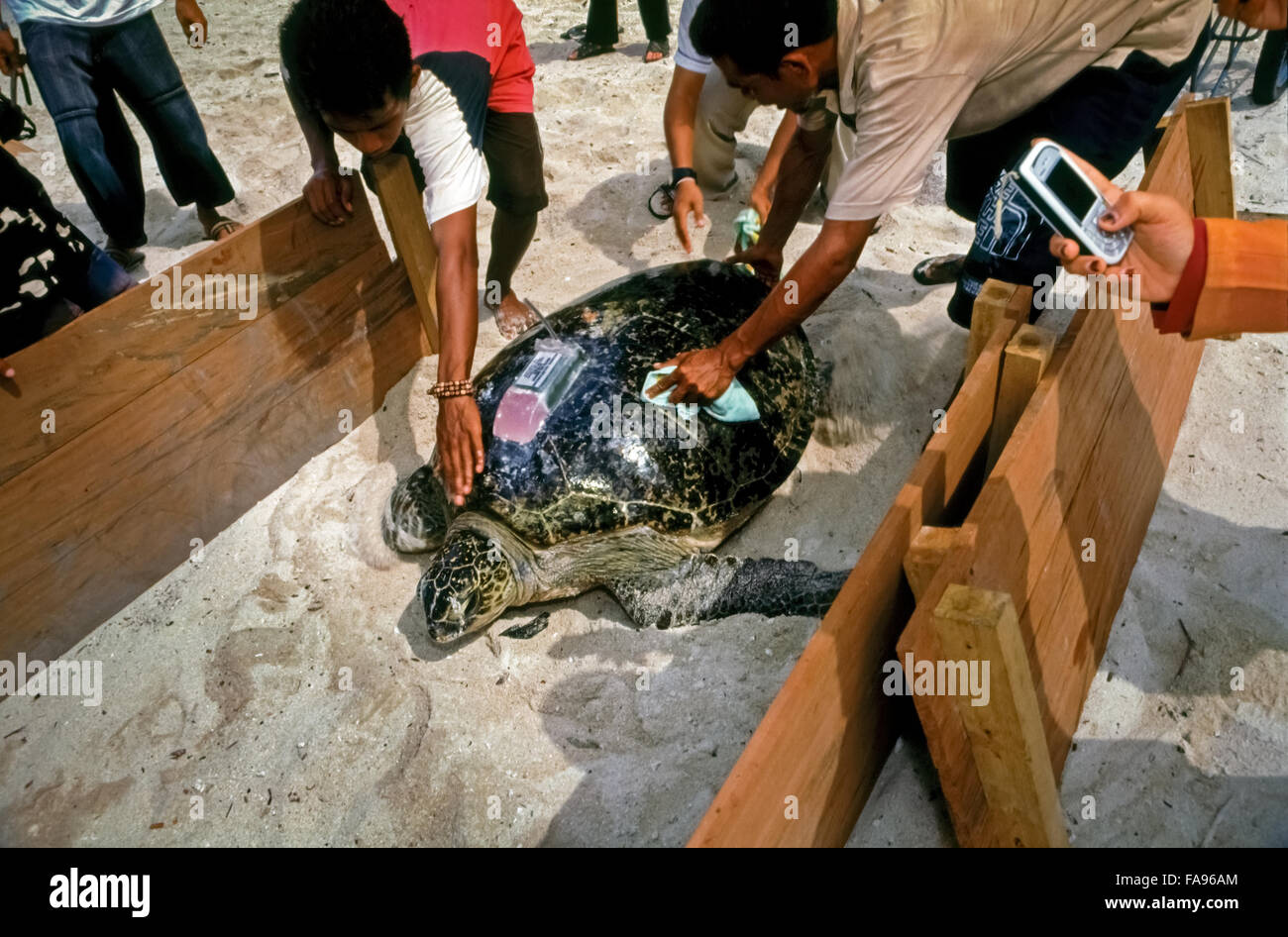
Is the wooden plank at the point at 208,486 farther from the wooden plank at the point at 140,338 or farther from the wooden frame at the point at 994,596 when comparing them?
the wooden frame at the point at 994,596

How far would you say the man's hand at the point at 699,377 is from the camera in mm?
2057

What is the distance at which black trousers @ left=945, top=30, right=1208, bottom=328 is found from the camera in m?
1.83

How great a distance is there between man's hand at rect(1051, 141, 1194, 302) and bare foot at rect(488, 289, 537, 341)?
85.4 inches

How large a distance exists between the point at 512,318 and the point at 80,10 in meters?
2.07

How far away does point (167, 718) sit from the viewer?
1.92 m

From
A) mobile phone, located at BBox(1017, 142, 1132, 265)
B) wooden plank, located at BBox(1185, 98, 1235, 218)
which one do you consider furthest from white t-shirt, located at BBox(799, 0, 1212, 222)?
mobile phone, located at BBox(1017, 142, 1132, 265)

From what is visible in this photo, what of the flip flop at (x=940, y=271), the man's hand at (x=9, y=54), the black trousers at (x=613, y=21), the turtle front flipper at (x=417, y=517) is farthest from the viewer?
the black trousers at (x=613, y=21)

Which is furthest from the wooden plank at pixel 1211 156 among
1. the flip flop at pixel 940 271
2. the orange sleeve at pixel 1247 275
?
the orange sleeve at pixel 1247 275

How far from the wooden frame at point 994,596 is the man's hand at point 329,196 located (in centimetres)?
194

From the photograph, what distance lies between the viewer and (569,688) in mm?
1875

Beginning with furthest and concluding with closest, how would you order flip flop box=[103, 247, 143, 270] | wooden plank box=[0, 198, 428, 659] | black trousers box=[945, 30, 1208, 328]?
flip flop box=[103, 247, 143, 270], wooden plank box=[0, 198, 428, 659], black trousers box=[945, 30, 1208, 328]

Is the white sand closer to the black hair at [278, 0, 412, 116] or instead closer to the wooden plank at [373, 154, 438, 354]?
the wooden plank at [373, 154, 438, 354]

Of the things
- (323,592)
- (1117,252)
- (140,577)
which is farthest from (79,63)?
(1117,252)
